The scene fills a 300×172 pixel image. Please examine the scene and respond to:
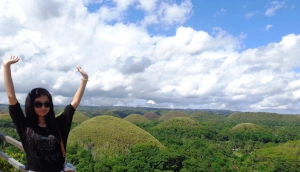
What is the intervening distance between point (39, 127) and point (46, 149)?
21 centimetres

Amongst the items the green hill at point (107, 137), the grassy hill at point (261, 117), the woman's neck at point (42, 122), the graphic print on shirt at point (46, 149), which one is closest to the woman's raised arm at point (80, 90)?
the woman's neck at point (42, 122)

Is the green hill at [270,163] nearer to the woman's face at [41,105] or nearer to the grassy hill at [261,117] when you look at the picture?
the woman's face at [41,105]

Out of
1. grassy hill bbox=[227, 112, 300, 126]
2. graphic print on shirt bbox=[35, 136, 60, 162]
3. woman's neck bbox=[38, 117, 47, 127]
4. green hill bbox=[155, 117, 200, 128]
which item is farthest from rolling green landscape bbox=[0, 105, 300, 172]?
grassy hill bbox=[227, 112, 300, 126]

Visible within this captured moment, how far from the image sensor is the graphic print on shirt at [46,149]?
2291mm

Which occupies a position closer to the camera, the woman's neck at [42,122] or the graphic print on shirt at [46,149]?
the graphic print on shirt at [46,149]

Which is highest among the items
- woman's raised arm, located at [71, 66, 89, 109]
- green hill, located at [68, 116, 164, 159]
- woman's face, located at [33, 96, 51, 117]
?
woman's raised arm, located at [71, 66, 89, 109]

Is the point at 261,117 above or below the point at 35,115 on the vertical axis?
above

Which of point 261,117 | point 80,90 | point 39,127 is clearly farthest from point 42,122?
point 261,117

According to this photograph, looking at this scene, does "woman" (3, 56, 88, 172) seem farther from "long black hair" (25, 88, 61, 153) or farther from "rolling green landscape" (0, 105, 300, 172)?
"rolling green landscape" (0, 105, 300, 172)

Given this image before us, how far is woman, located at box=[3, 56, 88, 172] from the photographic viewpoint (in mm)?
2295

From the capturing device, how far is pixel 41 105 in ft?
7.99

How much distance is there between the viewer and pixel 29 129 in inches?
92.7

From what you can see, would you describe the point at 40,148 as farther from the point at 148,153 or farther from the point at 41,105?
the point at 148,153

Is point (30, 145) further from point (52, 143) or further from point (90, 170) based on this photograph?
point (90, 170)
